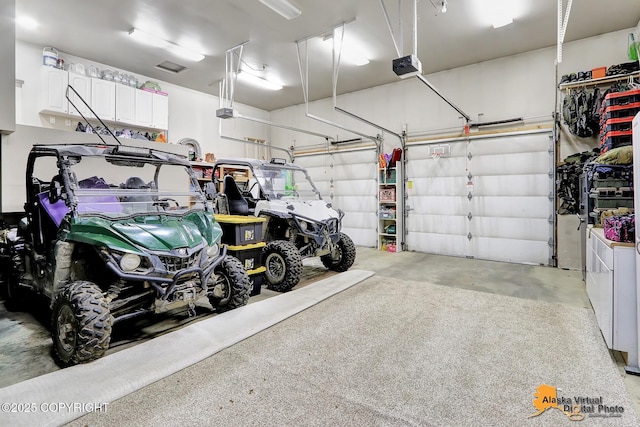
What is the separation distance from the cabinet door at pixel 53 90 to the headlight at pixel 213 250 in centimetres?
472

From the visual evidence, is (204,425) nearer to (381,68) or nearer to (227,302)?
(227,302)

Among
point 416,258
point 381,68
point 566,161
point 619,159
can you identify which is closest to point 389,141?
point 381,68

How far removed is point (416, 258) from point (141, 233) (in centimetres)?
543

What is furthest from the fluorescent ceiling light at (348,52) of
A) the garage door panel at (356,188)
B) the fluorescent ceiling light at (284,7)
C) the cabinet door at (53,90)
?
the cabinet door at (53,90)

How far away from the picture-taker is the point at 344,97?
8.62 metres

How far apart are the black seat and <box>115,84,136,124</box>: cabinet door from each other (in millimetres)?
2837

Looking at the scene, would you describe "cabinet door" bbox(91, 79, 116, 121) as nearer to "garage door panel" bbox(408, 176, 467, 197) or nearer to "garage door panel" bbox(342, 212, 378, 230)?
"garage door panel" bbox(342, 212, 378, 230)

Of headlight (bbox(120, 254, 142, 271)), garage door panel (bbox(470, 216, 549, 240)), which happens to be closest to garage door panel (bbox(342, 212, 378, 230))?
garage door panel (bbox(470, 216, 549, 240))

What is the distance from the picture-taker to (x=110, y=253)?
239 centimetres

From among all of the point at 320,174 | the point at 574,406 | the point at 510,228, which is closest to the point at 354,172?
the point at 320,174

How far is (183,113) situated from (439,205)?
6.42 meters

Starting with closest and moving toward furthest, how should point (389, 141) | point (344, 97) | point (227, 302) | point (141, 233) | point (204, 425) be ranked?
1. point (204, 425)
2. point (141, 233)
3. point (227, 302)
4. point (389, 141)
5. point (344, 97)

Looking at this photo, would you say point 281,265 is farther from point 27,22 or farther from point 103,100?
point 27,22

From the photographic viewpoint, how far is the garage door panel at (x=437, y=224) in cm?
689
